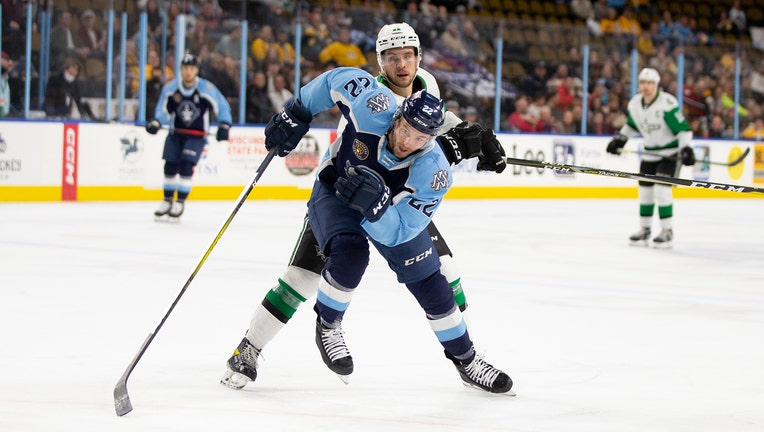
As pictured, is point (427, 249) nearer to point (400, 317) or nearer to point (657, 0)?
point (400, 317)

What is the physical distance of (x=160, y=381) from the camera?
343 centimetres

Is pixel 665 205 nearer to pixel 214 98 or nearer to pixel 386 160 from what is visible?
pixel 214 98

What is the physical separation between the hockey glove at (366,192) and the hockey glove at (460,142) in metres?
0.33

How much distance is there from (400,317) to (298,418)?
5.91ft

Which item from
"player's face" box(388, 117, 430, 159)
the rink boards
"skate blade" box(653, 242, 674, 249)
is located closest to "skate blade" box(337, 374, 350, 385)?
"player's face" box(388, 117, 430, 159)

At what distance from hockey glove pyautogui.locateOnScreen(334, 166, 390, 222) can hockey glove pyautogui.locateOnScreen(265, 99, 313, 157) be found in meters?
0.45

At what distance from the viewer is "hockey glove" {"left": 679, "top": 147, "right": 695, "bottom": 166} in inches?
327

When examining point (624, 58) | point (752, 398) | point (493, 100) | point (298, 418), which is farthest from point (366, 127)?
point (624, 58)

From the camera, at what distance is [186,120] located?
31.1 feet

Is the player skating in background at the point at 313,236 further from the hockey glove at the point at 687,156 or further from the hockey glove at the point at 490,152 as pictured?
the hockey glove at the point at 687,156

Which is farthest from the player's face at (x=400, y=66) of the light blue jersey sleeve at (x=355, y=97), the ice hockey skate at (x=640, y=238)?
the ice hockey skate at (x=640, y=238)

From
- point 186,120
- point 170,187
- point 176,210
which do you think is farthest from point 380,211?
point 186,120

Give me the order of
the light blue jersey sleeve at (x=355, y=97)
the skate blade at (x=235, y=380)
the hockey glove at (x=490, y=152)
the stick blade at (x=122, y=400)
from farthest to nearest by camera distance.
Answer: the hockey glove at (x=490, y=152) → the skate blade at (x=235, y=380) → the light blue jersey sleeve at (x=355, y=97) → the stick blade at (x=122, y=400)

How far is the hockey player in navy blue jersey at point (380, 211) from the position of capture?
3.10 m
